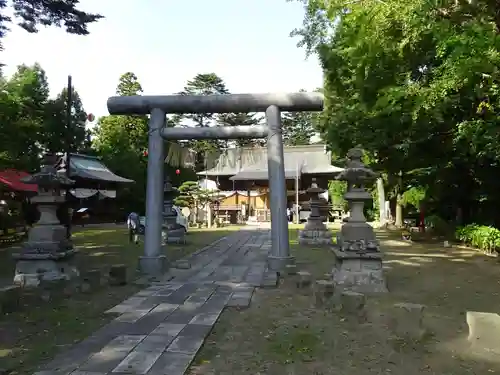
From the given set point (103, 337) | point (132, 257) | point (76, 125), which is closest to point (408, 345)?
point (103, 337)

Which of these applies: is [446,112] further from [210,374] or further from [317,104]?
[210,374]

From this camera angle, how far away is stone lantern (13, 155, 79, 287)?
8.64 m

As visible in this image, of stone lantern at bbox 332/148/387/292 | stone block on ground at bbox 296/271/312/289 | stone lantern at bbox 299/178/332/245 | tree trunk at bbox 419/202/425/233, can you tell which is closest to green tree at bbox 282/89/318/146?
tree trunk at bbox 419/202/425/233

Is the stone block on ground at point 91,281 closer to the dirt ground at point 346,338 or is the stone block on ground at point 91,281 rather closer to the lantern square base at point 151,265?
the lantern square base at point 151,265

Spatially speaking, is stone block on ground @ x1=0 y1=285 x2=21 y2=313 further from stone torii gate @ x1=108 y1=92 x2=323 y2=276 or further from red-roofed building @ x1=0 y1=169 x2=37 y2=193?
red-roofed building @ x1=0 y1=169 x2=37 y2=193

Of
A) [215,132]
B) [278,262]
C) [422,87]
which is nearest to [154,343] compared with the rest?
[278,262]

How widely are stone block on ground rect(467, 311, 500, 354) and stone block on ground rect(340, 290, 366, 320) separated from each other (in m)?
1.51

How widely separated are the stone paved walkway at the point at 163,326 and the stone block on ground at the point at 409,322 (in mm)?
2366

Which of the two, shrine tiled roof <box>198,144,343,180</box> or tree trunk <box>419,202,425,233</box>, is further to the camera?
shrine tiled roof <box>198,144,343,180</box>

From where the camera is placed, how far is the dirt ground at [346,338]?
445 centimetres

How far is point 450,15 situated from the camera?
26.9ft

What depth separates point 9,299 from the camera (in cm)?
647

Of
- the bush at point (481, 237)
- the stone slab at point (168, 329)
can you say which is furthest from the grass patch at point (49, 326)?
the bush at point (481, 237)

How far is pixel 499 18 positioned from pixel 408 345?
18.9 ft
